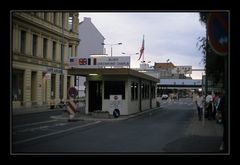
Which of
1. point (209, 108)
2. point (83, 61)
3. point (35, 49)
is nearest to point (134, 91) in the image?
point (83, 61)

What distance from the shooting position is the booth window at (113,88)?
29.9 m

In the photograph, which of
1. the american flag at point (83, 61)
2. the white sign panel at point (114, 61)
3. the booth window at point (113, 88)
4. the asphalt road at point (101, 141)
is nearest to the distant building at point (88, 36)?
the american flag at point (83, 61)

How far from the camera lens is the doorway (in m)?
30.6

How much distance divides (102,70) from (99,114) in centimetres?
334

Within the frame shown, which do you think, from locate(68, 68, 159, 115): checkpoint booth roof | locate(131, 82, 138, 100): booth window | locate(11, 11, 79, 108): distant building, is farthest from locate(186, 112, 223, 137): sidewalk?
locate(131, 82, 138, 100): booth window

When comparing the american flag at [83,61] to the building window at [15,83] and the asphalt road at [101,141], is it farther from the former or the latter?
the building window at [15,83]

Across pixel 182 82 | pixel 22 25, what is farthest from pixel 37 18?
pixel 182 82

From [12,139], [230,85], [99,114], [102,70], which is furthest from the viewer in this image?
[102,70]

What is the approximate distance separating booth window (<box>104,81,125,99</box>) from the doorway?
0.77 metres

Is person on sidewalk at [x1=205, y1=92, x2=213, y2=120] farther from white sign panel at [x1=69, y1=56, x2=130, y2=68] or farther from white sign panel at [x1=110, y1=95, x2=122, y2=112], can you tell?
white sign panel at [x1=110, y1=95, x2=122, y2=112]

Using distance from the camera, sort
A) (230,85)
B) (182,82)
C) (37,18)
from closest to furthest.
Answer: (230,85) → (37,18) → (182,82)

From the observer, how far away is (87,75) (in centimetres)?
2966
